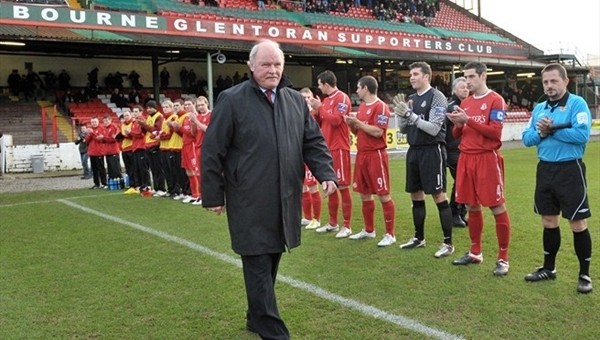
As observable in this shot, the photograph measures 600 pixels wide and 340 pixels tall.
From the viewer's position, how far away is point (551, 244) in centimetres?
493

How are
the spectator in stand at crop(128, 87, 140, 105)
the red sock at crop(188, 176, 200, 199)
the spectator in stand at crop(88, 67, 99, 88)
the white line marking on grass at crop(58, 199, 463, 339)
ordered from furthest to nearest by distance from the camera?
the spectator in stand at crop(88, 67, 99, 88) < the spectator in stand at crop(128, 87, 140, 105) < the red sock at crop(188, 176, 200, 199) < the white line marking on grass at crop(58, 199, 463, 339)

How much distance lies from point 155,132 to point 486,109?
26.2 feet

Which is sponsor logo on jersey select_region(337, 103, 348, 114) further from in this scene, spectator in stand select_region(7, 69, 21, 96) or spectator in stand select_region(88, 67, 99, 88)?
spectator in stand select_region(7, 69, 21, 96)

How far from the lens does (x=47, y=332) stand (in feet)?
13.4

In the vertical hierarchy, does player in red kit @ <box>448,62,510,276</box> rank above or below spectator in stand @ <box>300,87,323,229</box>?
above

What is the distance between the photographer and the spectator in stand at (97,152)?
547 inches

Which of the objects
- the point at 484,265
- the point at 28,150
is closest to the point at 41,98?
the point at 28,150

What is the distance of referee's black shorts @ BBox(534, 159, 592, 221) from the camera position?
458 centimetres

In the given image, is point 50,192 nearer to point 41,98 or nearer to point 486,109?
point 486,109

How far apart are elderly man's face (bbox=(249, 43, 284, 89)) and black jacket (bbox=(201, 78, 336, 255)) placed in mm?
71

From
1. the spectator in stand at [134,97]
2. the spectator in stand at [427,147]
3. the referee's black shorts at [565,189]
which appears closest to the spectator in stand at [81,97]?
the spectator in stand at [134,97]

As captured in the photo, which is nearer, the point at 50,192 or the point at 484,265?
the point at 484,265

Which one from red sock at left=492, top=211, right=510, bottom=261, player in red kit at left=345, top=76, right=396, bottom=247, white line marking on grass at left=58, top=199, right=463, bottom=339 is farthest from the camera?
player in red kit at left=345, top=76, right=396, bottom=247

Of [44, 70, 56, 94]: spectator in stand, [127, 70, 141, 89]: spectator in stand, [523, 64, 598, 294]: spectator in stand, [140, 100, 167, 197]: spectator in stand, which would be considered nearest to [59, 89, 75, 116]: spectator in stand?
[44, 70, 56, 94]: spectator in stand
